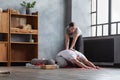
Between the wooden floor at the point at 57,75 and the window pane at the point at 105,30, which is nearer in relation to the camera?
the wooden floor at the point at 57,75

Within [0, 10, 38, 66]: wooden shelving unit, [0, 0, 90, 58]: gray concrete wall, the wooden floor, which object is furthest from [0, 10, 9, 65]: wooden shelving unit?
the wooden floor

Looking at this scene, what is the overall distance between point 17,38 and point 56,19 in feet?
4.45

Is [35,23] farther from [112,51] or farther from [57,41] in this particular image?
[112,51]

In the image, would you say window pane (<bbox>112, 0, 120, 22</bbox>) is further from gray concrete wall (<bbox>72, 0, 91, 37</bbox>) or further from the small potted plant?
the small potted plant

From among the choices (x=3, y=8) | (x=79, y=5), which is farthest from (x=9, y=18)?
(x=79, y=5)

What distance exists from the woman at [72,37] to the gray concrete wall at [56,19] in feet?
5.77

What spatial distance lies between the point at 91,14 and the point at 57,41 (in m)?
1.27

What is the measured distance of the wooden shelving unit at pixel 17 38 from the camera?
798 cm

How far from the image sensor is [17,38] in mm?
8461

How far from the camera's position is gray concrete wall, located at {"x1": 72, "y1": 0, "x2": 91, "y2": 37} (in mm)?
9070

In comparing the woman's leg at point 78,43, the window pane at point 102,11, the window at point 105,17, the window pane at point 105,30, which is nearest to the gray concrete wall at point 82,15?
the window at point 105,17

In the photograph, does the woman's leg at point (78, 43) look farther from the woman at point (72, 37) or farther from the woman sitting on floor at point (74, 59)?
the woman sitting on floor at point (74, 59)

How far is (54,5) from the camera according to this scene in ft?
29.9

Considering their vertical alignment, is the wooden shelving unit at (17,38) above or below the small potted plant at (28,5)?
below
